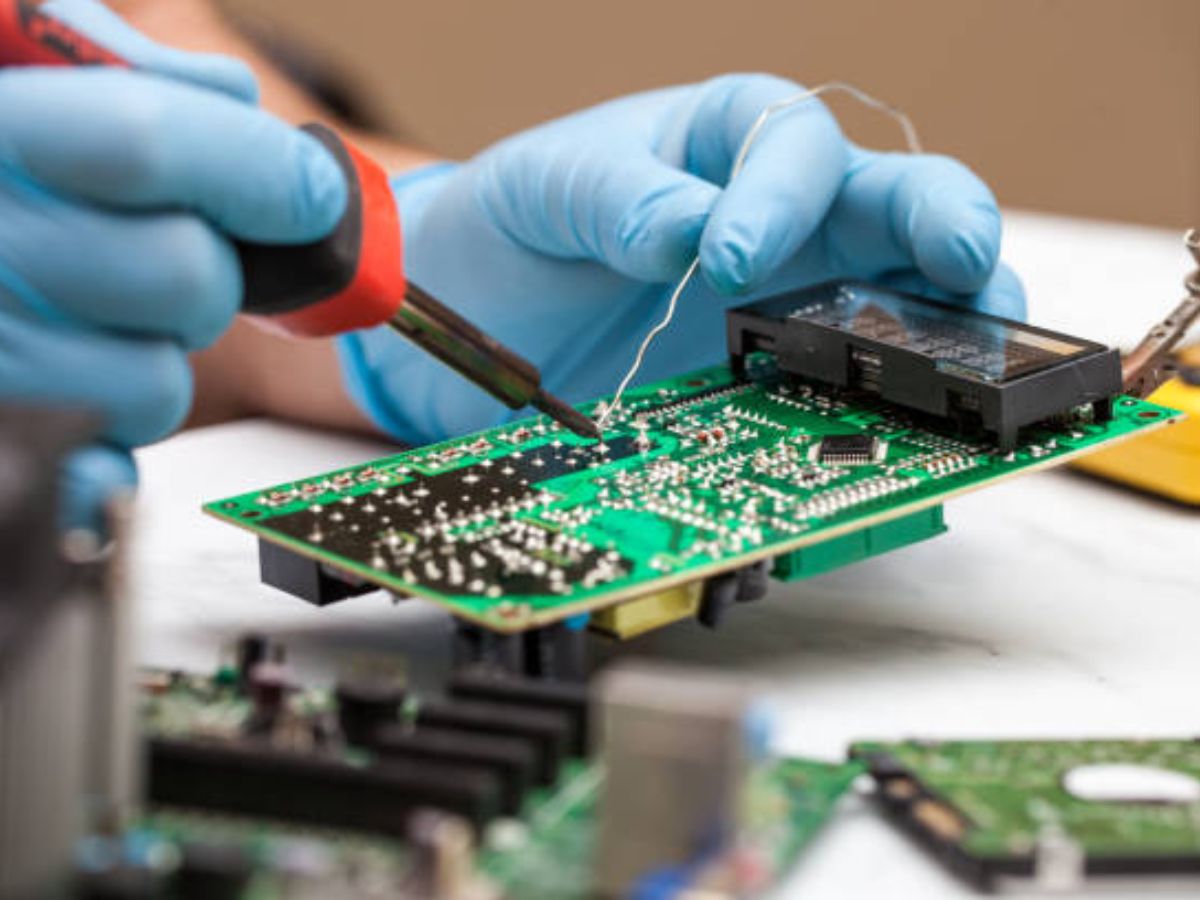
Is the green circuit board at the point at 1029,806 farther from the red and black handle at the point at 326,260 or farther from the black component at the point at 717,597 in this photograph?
the red and black handle at the point at 326,260

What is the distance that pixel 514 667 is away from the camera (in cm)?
118

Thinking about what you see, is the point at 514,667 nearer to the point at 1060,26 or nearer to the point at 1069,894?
the point at 1069,894

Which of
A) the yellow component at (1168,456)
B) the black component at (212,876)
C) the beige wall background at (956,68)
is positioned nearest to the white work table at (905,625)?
the yellow component at (1168,456)

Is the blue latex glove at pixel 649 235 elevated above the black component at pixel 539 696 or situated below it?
above

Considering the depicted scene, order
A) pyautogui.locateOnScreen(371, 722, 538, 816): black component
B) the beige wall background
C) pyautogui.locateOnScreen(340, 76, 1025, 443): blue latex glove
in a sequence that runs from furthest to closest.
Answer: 1. the beige wall background
2. pyautogui.locateOnScreen(340, 76, 1025, 443): blue latex glove
3. pyautogui.locateOnScreen(371, 722, 538, 816): black component

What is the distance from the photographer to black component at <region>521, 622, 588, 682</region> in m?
1.18

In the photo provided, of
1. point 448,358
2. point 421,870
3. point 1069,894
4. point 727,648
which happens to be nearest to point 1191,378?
point 727,648

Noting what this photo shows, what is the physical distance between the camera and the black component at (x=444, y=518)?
123 centimetres

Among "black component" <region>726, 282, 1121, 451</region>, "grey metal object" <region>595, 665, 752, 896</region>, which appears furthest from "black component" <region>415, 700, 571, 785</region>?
"black component" <region>726, 282, 1121, 451</region>

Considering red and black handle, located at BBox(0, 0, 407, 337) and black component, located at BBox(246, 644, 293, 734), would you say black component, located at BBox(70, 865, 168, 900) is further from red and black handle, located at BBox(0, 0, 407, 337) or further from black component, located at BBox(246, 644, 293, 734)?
red and black handle, located at BBox(0, 0, 407, 337)

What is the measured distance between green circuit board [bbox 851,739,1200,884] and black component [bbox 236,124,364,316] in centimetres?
50

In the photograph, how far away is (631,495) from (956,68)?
2286 mm

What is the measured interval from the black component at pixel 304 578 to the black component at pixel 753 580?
26cm

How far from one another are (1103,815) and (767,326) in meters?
0.66
